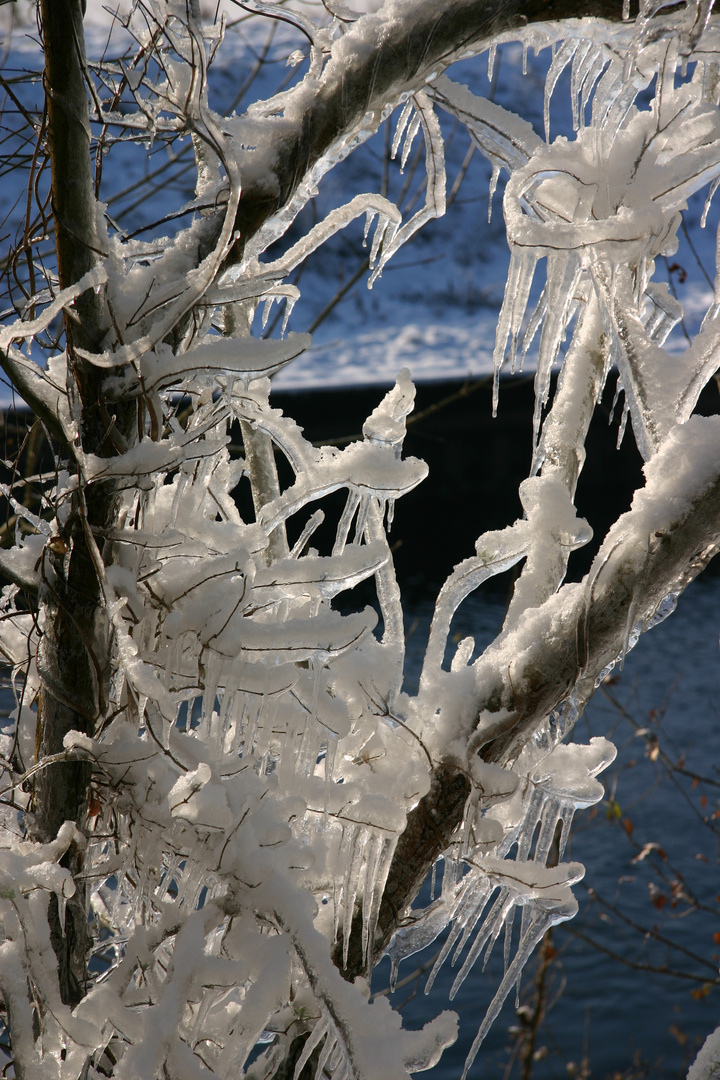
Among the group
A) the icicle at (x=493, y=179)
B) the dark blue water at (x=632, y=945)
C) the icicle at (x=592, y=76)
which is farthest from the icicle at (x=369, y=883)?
the dark blue water at (x=632, y=945)

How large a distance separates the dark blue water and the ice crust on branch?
3584 millimetres

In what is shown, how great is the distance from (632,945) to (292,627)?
7.74 metres

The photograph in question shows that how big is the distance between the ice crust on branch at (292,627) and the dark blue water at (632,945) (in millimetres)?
3584

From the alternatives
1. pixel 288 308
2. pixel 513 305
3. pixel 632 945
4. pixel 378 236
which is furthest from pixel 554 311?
pixel 632 945

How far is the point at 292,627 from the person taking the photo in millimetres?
1227


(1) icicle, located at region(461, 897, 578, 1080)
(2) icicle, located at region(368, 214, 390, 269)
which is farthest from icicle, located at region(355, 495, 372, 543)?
(1) icicle, located at region(461, 897, 578, 1080)

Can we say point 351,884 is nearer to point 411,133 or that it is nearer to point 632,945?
point 411,133

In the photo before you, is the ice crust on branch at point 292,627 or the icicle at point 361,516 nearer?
the ice crust on branch at point 292,627

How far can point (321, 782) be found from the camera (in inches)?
53.1

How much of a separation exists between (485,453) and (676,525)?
74.2 feet

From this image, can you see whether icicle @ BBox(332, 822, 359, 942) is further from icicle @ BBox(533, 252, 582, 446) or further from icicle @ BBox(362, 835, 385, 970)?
icicle @ BBox(533, 252, 582, 446)

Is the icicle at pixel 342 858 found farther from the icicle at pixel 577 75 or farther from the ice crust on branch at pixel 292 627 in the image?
the icicle at pixel 577 75

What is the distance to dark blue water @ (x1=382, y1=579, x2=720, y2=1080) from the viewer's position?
646 centimetres

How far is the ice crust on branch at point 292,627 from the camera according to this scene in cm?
113
